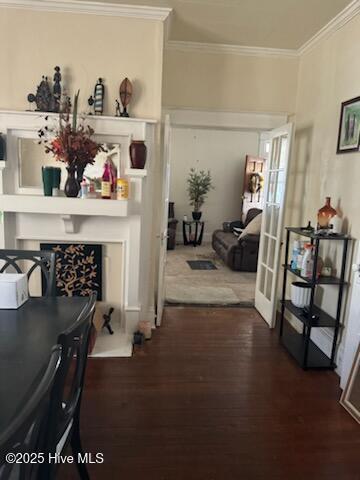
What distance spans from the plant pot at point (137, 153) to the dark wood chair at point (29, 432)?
211cm

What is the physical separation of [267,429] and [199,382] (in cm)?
61

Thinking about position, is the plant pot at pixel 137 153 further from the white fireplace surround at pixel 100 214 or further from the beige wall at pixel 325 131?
the beige wall at pixel 325 131

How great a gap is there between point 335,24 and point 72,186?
2.57 meters

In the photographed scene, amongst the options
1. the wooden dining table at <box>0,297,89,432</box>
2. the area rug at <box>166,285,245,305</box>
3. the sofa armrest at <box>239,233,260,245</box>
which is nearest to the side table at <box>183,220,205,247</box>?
the sofa armrest at <box>239,233,260,245</box>

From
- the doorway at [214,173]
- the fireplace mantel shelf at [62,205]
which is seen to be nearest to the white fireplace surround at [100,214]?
the fireplace mantel shelf at [62,205]

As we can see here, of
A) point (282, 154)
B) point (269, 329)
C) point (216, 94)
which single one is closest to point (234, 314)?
point (269, 329)

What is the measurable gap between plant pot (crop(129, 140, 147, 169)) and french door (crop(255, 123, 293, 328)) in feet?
4.58

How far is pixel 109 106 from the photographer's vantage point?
9.86 ft

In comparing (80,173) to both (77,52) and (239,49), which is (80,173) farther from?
(239,49)

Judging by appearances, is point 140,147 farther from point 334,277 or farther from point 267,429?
point 267,429

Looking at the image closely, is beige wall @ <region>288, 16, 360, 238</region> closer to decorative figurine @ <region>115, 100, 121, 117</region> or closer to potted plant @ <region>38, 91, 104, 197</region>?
decorative figurine @ <region>115, 100, 121, 117</region>

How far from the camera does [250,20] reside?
9.79ft

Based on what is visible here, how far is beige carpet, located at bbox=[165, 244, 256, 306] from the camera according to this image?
14.2 ft

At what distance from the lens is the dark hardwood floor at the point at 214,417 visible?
183 cm
